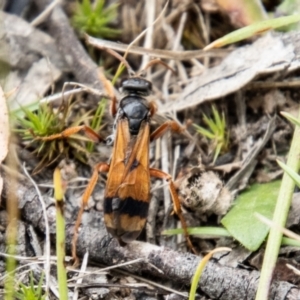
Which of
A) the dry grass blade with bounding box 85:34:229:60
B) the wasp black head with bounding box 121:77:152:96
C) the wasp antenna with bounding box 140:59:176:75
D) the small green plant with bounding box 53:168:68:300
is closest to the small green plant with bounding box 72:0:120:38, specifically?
the dry grass blade with bounding box 85:34:229:60

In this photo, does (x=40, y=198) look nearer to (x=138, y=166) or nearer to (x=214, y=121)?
(x=138, y=166)

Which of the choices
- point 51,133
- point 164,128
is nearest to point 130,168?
point 164,128

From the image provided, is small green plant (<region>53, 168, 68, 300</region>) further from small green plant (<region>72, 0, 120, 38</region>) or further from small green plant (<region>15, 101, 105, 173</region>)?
small green plant (<region>72, 0, 120, 38</region>)

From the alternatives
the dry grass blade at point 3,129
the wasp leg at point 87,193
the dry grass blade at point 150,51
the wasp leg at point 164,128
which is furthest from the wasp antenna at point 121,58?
the dry grass blade at point 3,129

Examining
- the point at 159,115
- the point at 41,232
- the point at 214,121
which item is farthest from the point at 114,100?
the point at 41,232

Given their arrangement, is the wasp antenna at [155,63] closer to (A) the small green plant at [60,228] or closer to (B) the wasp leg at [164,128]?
(B) the wasp leg at [164,128]

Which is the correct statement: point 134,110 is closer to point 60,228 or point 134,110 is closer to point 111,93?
point 111,93
